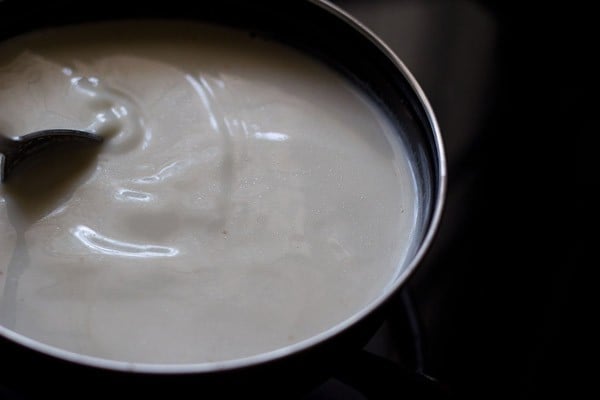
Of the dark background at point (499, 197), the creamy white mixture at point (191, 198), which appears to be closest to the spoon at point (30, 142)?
the creamy white mixture at point (191, 198)

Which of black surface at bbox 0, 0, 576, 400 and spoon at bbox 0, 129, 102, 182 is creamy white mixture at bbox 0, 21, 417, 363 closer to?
spoon at bbox 0, 129, 102, 182

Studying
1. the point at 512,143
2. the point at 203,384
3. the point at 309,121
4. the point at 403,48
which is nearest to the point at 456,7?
the point at 403,48

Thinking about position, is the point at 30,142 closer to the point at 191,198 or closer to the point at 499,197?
the point at 191,198

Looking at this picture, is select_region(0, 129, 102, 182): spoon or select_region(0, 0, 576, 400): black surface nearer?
select_region(0, 129, 102, 182): spoon

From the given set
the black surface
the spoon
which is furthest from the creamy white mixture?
the black surface

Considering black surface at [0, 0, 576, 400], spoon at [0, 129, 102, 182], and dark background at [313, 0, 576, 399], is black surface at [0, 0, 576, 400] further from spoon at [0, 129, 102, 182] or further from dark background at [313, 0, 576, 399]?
spoon at [0, 129, 102, 182]

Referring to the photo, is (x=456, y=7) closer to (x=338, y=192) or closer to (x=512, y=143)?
(x=512, y=143)

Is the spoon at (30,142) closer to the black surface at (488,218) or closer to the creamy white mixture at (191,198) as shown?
the creamy white mixture at (191,198)
